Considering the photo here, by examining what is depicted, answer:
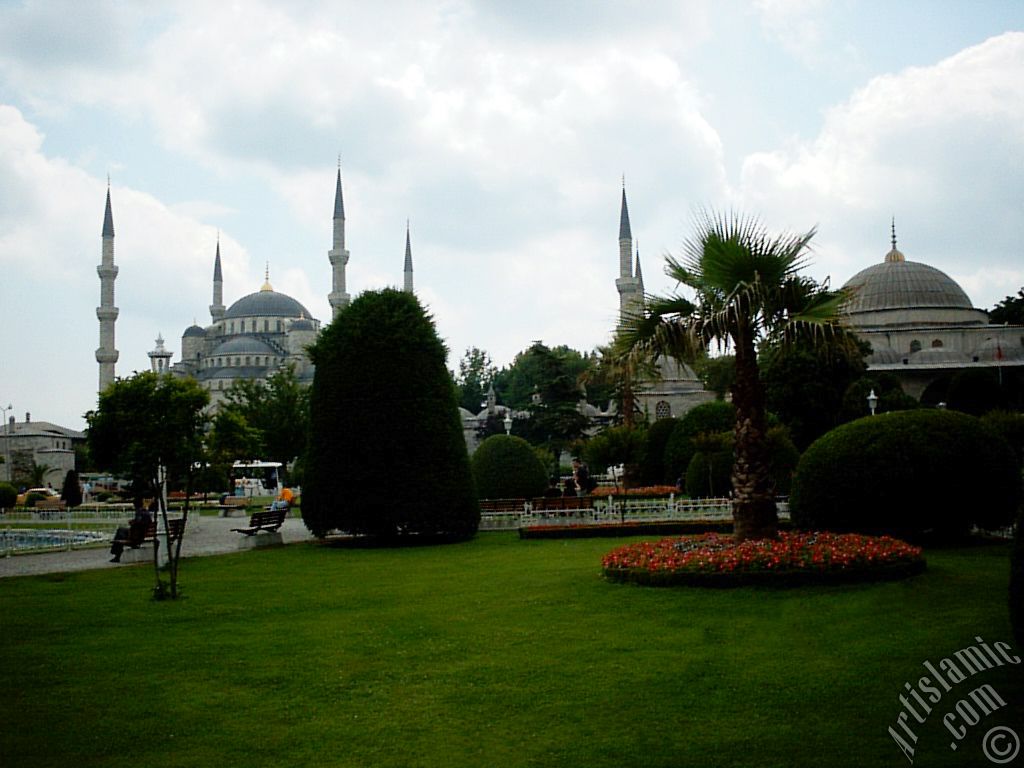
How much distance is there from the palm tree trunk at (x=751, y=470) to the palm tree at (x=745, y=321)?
1 centimetres

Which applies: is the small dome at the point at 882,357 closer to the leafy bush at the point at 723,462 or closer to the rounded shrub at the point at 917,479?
the leafy bush at the point at 723,462

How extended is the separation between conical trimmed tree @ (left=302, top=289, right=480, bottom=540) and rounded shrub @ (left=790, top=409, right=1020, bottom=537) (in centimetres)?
683

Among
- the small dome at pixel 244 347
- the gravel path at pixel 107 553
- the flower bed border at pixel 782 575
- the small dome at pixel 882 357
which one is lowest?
the gravel path at pixel 107 553

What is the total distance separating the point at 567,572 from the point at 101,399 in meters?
6.42

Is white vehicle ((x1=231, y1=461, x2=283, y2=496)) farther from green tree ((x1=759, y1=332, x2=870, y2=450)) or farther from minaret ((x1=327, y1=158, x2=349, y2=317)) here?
green tree ((x1=759, y1=332, x2=870, y2=450))

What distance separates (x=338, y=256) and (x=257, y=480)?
60.0ft

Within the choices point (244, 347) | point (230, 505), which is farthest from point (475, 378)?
point (230, 505)

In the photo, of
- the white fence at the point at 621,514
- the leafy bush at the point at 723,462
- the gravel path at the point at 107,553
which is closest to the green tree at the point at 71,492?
the gravel path at the point at 107,553

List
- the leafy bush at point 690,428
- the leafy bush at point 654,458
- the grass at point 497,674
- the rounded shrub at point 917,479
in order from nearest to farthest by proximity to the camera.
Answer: the grass at point 497,674
the rounded shrub at point 917,479
the leafy bush at point 690,428
the leafy bush at point 654,458

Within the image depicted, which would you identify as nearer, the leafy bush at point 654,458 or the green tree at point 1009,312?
the leafy bush at point 654,458

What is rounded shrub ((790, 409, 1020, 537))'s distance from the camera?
1305 centimetres

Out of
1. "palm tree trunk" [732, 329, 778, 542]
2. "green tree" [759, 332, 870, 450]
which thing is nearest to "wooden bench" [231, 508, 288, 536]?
"palm tree trunk" [732, 329, 778, 542]

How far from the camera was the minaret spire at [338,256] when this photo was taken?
Result: 63.5m

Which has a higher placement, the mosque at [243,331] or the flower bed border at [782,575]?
the mosque at [243,331]
